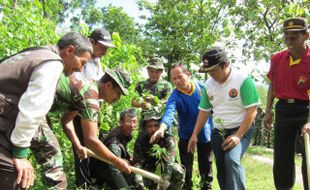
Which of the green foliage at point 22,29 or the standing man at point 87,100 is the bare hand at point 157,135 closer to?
the standing man at point 87,100

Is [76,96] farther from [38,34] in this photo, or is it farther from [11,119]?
[38,34]

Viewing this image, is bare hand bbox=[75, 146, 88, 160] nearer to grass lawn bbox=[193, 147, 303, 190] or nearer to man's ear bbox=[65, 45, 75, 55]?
man's ear bbox=[65, 45, 75, 55]

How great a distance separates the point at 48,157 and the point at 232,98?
1697mm

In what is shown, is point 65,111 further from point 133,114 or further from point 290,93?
point 290,93

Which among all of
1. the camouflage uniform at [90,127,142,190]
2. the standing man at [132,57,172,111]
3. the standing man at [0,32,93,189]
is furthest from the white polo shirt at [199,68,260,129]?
the standing man at [132,57,172,111]

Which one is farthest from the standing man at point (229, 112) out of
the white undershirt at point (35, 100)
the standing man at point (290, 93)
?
the white undershirt at point (35, 100)

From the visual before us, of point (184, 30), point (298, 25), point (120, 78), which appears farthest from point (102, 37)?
point (184, 30)

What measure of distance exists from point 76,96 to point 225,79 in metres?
1.42

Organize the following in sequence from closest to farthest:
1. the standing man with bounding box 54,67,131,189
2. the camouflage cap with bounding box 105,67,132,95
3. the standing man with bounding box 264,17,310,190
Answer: the standing man with bounding box 54,67,131,189, the camouflage cap with bounding box 105,67,132,95, the standing man with bounding box 264,17,310,190

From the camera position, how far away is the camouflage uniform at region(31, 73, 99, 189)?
9.73ft

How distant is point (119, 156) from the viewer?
4180 millimetres

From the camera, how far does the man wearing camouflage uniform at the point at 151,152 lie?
4109 millimetres

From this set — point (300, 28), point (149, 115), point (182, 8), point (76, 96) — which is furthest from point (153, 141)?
point (182, 8)

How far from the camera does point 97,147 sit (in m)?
3.18
